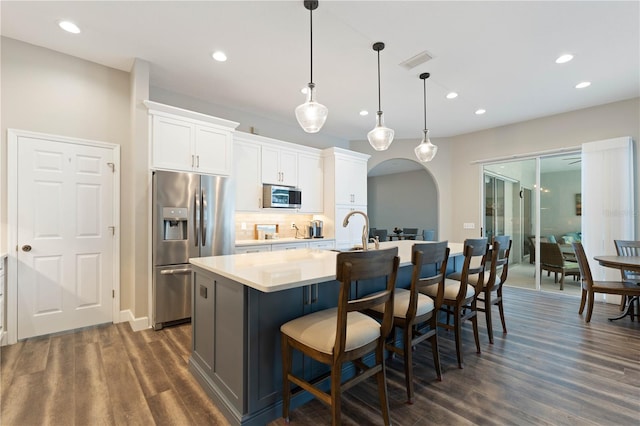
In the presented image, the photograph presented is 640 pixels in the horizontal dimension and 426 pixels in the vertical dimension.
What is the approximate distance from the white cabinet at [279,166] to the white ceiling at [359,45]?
2.55ft

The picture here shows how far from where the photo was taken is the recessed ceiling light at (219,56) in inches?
118

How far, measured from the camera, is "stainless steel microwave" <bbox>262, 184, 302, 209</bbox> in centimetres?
451

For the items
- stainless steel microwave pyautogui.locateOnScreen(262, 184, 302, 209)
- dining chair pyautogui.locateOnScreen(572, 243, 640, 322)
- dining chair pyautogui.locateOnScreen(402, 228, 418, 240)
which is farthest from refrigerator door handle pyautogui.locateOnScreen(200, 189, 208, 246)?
dining chair pyautogui.locateOnScreen(402, 228, 418, 240)

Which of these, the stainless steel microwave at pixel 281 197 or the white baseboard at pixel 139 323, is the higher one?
the stainless steel microwave at pixel 281 197

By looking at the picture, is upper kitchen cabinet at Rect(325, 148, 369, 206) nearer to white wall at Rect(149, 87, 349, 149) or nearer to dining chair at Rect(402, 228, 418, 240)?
white wall at Rect(149, 87, 349, 149)

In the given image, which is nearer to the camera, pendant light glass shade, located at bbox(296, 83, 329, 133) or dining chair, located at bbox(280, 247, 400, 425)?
dining chair, located at bbox(280, 247, 400, 425)

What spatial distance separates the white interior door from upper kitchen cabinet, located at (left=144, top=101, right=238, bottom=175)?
2.02ft

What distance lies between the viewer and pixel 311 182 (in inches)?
204

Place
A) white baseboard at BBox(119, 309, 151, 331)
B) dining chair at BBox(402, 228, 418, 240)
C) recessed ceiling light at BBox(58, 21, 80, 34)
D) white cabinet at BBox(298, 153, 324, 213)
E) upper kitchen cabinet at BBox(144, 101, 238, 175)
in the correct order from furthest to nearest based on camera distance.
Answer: dining chair at BBox(402, 228, 418, 240)
white cabinet at BBox(298, 153, 324, 213)
upper kitchen cabinet at BBox(144, 101, 238, 175)
white baseboard at BBox(119, 309, 151, 331)
recessed ceiling light at BBox(58, 21, 80, 34)

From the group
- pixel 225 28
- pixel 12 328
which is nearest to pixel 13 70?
pixel 225 28

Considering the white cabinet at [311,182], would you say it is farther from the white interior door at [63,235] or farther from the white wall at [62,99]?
the white interior door at [63,235]

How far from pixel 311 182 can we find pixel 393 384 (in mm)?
3645

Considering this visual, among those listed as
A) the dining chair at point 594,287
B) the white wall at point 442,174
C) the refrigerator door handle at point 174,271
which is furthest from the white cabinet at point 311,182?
the dining chair at point 594,287

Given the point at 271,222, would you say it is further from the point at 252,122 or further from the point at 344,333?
the point at 344,333
